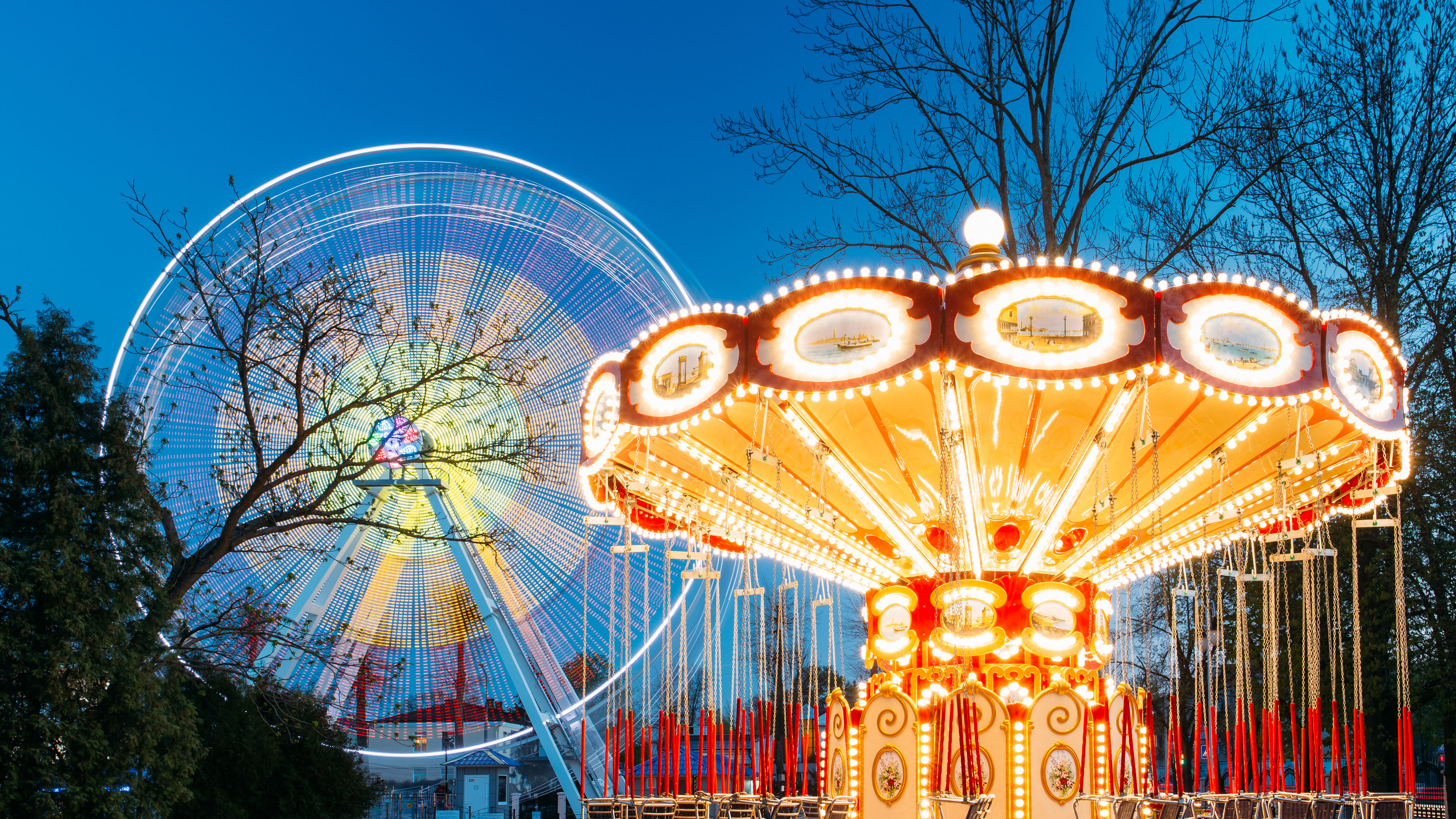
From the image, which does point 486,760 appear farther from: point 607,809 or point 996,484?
point 996,484

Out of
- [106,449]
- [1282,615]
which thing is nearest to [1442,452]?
[1282,615]

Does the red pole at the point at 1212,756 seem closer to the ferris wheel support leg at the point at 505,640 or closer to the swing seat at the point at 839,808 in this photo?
the swing seat at the point at 839,808

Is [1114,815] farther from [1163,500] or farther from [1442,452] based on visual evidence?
[1442,452]

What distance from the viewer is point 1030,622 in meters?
7.40

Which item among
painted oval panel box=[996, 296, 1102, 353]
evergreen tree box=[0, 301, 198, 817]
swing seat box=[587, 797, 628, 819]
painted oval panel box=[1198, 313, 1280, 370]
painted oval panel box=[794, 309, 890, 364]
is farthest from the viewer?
evergreen tree box=[0, 301, 198, 817]

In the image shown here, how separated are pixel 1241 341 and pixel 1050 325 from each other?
102 centimetres

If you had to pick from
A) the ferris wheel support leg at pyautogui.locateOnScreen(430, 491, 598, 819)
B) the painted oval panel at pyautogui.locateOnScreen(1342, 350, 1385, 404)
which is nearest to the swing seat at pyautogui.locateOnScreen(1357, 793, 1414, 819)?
the painted oval panel at pyautogui.locateOnScreen(1342, 350, 1385, 404)

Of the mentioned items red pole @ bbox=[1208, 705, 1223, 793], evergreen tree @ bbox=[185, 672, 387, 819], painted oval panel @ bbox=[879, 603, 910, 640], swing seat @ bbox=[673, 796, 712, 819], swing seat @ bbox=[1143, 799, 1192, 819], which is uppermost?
painted oval panel @ bbox=[879, 603, 910, 640]

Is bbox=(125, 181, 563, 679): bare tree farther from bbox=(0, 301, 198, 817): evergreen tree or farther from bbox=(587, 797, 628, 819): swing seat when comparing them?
bbox=(587, 797, 628, 819): swing seat

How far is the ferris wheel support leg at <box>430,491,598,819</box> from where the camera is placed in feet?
39.1

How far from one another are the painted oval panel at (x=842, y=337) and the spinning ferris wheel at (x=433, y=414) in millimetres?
5726

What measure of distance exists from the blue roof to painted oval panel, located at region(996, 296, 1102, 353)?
809 inches

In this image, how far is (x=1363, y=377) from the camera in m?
6.13

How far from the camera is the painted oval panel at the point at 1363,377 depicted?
235 inches
